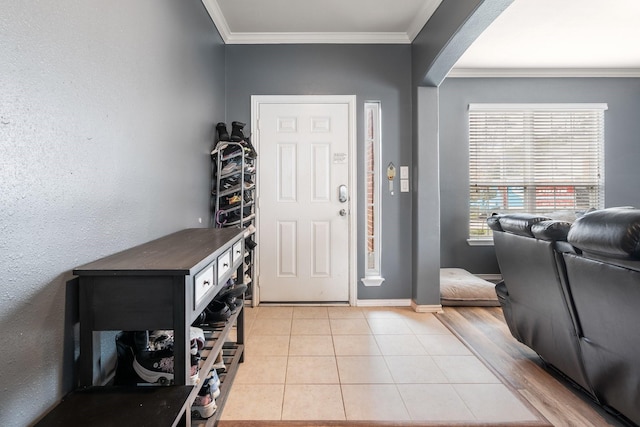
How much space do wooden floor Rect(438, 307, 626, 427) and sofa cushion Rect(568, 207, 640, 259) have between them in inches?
33.0

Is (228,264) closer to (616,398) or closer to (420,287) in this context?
(616,398)

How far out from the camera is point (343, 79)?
10.4 ft

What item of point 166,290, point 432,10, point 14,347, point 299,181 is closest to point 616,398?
point 166,290

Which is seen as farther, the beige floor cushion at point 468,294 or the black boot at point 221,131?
the beige floor cushion at point 468,294

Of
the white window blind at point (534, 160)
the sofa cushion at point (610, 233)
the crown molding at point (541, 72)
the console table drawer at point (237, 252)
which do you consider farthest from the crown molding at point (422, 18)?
the console table drawer at point (237, 252)

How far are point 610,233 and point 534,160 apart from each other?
333 cm

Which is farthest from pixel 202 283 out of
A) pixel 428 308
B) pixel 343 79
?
pixel 343 79

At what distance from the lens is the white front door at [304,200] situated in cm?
319

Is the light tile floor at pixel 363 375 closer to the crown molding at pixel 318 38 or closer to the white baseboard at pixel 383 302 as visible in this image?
the white baseboard at pixel 383 302

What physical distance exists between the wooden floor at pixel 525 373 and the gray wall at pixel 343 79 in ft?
3.19

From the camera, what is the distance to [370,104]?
3.24 metres

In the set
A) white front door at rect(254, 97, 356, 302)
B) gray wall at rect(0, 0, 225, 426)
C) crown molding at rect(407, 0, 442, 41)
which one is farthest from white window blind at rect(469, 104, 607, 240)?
gray wall at rect(0, 0, 225, 426)

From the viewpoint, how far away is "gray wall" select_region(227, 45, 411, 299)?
3.17 meters

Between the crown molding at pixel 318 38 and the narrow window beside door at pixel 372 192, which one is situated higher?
the crown molding at pixel 318 38
